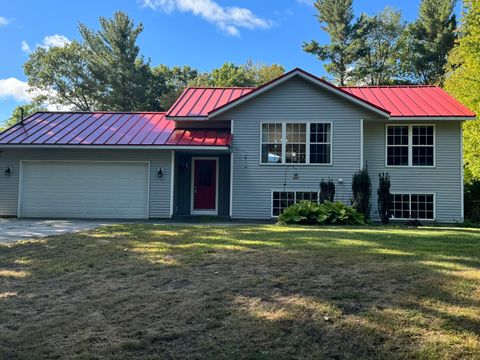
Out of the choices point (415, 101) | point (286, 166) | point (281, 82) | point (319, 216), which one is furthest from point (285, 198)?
point (415, 101)

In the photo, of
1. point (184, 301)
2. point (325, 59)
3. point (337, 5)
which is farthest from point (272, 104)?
point (337, 5)

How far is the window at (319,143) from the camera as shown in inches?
604

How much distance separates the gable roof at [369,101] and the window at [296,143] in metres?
1.46

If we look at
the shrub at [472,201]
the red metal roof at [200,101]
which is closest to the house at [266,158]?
the red metal roof at [200,101]

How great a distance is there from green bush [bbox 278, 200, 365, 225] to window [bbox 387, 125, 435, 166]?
3.92 meters

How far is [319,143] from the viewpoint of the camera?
15.4 metres

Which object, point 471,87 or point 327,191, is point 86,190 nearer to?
point 327,191

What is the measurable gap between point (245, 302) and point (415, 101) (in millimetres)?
14819

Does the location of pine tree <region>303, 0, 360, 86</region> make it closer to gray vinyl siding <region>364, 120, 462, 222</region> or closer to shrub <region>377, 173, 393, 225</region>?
gray vinyl siding <region>364, 120, 462, 222</region>

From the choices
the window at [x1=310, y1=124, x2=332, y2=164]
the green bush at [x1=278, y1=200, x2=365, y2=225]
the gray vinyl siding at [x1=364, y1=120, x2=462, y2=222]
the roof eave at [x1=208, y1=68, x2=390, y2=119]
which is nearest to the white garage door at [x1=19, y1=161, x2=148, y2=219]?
the roof eave at [x1=208, y1=68, x2=390, y2=119]

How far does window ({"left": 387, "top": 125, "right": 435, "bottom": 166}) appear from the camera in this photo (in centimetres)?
1538

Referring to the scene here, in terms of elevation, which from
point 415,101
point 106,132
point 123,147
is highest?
point 415,101

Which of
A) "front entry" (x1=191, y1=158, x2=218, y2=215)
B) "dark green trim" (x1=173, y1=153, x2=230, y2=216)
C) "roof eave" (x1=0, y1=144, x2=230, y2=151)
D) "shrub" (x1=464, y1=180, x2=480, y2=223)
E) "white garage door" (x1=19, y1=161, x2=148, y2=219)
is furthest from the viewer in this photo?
"front entry" (x1=191, y1=158, x2=218, y2=215)

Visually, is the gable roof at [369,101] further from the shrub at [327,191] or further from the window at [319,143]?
the shrub at [327,191]
